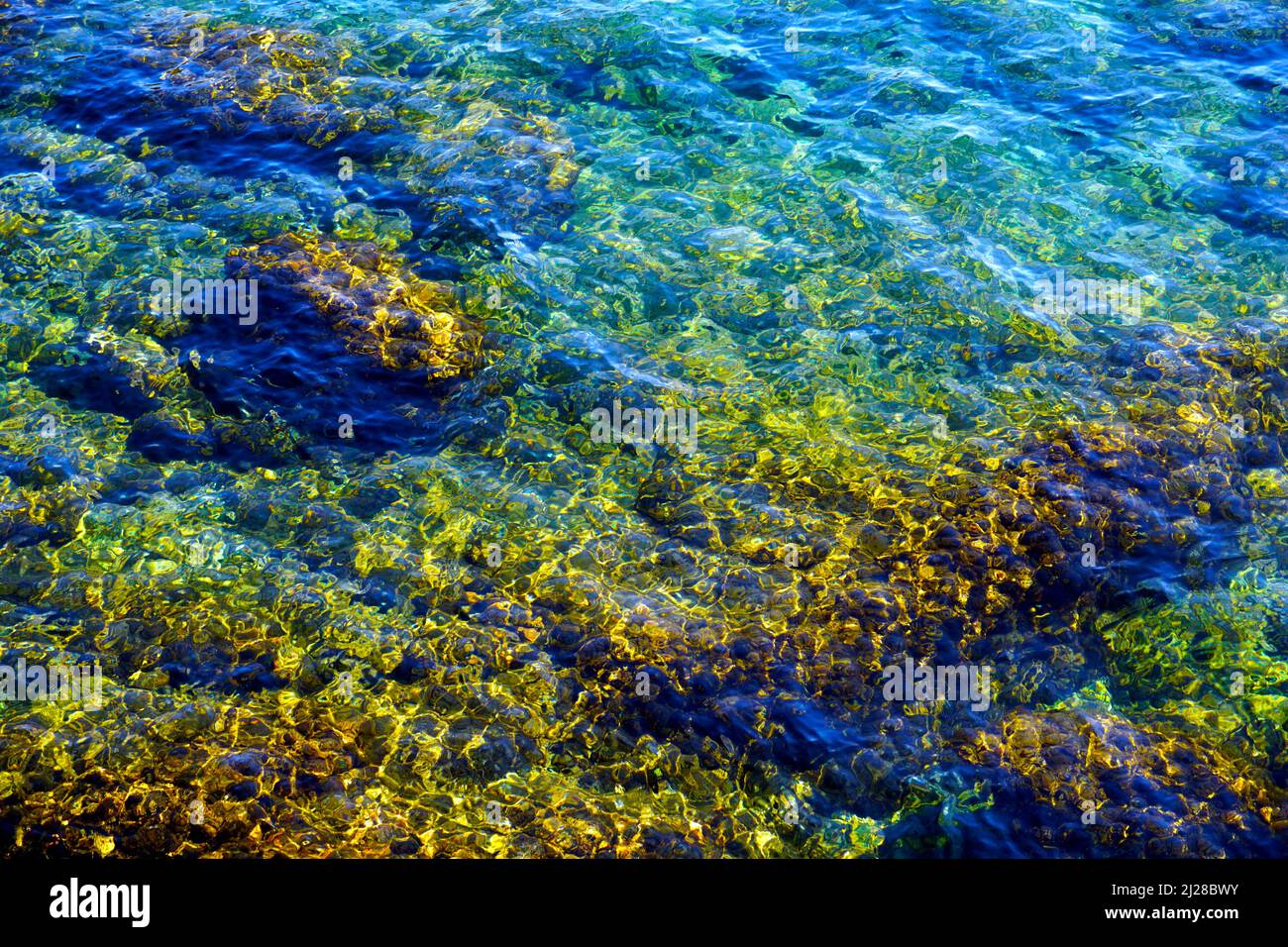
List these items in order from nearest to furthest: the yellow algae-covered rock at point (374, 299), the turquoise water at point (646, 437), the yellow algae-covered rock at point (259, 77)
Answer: the turquoise water at point (646, 437), the yellow algae-covered rock at point (374, 299), the yellow algae-covered rock at point (259, 77)

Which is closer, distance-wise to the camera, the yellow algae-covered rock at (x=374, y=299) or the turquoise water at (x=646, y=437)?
the turquoise water at (x=646, y=437)

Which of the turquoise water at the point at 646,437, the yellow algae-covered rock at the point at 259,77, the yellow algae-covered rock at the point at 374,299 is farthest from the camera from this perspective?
the yellow algae-covered rock at the point at 259,77

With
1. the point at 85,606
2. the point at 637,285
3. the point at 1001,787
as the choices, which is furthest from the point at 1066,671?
the point at 85,606

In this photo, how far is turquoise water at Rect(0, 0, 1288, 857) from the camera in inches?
430

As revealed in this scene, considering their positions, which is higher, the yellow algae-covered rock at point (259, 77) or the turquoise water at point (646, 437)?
the yellow algae-covered rock at point (259, 77)

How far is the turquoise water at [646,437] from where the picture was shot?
10.9 m

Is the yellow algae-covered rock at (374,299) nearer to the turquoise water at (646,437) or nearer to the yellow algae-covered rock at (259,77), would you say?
the turquoise water at (646,437)

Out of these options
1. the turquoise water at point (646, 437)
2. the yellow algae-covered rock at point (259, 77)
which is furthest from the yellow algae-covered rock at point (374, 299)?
the yellow algae-covered rock at point (259, 77)

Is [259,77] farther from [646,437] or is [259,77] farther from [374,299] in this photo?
[646,437]

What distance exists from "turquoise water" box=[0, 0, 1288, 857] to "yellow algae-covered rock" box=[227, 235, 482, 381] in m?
0.09

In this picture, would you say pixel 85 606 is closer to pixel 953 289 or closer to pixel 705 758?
pixel 705 758

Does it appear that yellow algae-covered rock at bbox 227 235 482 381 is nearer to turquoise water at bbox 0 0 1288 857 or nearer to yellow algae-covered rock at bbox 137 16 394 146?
turquoise water at bbox 0 0 1288 857

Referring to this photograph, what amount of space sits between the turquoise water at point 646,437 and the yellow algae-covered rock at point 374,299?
9 centimetres

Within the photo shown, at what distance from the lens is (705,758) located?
440 inches
